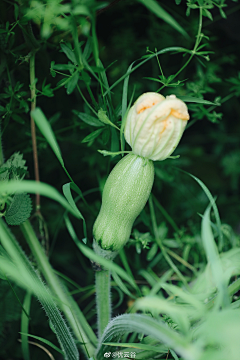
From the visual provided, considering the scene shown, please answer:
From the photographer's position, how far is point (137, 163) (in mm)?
563

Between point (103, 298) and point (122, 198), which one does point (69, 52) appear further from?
point (103, 298)

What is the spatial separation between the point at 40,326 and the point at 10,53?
74 cm

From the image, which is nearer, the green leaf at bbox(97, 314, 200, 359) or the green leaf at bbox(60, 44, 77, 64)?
the green leaf at bbox(97, 314, 200, 359)

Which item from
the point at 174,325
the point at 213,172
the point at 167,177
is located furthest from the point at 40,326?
the point at 213,172

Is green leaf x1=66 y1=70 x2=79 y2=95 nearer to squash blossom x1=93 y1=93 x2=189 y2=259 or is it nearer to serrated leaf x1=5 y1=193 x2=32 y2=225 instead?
squash blossom x1=93 y1=93 x2=189 y2=259

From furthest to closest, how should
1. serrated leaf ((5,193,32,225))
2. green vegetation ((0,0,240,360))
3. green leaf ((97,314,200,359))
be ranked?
serrated leaf ((5,193,32,225))
green vegetation ((0,0,240,360))
green leaf ((97,314,200,359))

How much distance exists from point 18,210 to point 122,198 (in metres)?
0.21

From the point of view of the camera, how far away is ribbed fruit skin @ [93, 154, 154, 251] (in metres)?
0.56

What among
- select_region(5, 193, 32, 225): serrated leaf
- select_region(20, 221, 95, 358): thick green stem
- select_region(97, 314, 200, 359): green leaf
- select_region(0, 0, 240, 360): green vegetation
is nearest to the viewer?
select_region(97, 314, 200, 359): green leaf

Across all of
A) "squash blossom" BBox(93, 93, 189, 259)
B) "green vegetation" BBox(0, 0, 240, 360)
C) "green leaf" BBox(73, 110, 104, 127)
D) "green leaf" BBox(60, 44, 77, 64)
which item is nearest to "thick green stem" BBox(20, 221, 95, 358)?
"green vegetation" BBox(0, 0, 240, 360)

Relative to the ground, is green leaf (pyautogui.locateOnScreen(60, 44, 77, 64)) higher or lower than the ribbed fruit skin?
higher

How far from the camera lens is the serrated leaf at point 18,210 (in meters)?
0.59

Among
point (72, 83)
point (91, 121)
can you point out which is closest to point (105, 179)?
point (91, 121)

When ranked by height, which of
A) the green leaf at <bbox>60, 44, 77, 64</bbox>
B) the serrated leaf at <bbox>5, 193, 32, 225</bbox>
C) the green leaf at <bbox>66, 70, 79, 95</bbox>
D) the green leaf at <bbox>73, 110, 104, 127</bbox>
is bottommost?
the serrated leaf at <bbox>5, 193, 32, 225</bbox>
